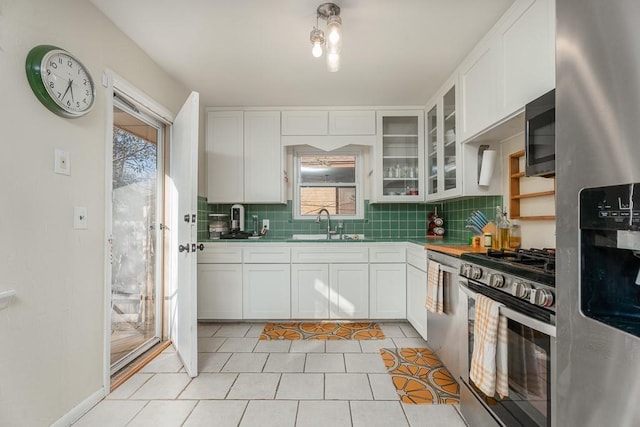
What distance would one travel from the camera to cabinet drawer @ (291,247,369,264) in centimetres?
311

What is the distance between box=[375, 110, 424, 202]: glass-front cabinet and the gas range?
5.72 ft

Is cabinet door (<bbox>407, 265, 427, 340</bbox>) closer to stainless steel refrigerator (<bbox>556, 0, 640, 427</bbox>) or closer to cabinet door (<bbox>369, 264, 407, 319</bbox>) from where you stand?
cabinet door (<bbox>369, 264, 407, 319</bbox>)

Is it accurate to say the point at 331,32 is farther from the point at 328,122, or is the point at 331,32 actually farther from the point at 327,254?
the point at 327,254

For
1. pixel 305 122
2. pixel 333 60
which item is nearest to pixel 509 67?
pixel 333 60

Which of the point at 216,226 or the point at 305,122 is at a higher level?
the point at 305,122

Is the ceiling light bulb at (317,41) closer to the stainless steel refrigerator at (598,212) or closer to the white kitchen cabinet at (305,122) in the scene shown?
the stainless steel refrigerator at (598,212)

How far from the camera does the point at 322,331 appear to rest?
2926mm

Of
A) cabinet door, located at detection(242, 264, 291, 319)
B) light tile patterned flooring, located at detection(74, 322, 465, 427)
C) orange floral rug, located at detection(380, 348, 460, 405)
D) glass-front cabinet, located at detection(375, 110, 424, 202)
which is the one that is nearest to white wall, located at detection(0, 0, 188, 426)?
light tile patterned flooring, located at detection(74, 322, 465, 427)

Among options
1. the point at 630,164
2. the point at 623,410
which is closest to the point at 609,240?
the point at 630,164

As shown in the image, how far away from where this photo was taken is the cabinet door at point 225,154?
340 cm

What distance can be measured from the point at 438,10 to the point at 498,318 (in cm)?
179

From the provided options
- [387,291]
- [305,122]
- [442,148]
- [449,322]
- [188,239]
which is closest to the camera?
[449,322]

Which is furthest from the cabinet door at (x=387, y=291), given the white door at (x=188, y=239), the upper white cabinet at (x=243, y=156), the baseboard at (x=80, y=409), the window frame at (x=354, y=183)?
the baseboard at (x=80, y=409)

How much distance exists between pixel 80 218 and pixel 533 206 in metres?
2.84
